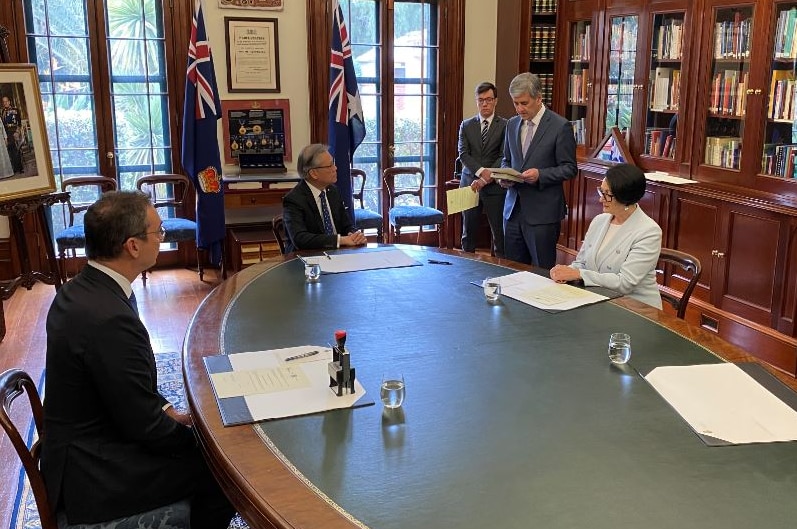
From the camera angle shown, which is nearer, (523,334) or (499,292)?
(523,334)

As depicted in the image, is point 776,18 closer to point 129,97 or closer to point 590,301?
point 590,301

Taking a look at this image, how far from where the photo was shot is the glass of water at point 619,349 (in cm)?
216

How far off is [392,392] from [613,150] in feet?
13.5

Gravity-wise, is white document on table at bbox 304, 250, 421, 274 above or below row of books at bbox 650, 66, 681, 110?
below

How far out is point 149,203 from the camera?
7.21 ft

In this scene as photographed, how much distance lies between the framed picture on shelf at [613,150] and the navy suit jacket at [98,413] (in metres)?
4.16

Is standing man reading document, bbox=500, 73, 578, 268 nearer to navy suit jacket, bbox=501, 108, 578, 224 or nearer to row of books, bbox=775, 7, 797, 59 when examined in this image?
navy suit jacket, bbox=501, 108, 578, 224

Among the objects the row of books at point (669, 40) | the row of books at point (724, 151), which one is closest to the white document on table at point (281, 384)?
the row of books at point (724, 151)

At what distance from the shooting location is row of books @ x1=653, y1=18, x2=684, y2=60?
4.91 m

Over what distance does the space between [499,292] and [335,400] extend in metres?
1.08

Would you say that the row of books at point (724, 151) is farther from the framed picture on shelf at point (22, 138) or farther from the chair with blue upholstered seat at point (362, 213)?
the framed picture on shelf at point (22, 138)

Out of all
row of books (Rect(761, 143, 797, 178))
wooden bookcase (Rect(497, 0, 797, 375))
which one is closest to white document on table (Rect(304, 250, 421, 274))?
wooden bookcase (Rect(497, 0, 797, 375))

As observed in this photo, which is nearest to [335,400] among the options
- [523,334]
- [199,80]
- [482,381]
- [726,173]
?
[482,381]

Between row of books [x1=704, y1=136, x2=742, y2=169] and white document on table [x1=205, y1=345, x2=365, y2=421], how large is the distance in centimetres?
328
